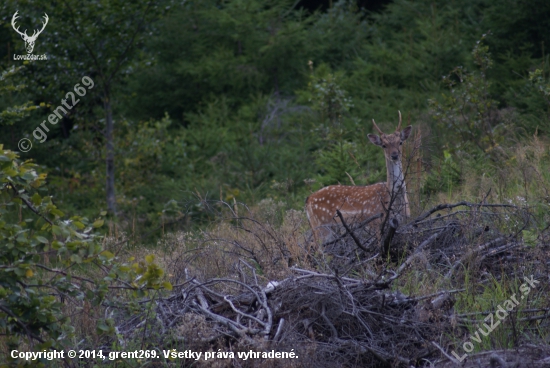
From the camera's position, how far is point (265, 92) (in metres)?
17.7

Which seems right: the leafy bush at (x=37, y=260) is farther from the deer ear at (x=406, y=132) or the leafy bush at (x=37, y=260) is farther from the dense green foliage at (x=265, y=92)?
the dense green foliage at (x=265, y=92)

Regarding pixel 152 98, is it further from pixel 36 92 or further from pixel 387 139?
pixel 387 139

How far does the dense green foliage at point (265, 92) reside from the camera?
11508 millimetres

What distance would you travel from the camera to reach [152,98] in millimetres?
17672

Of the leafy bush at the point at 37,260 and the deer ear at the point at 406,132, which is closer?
the leafy bush at the point at 37,260

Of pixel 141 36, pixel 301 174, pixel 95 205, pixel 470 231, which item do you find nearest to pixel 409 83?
pixel 301 174

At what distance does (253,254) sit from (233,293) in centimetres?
39

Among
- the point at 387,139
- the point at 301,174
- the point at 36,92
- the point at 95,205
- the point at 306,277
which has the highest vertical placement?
the point at 306,277

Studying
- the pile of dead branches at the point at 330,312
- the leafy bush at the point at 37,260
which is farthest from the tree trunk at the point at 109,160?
the leafy bush at the point at 37,260

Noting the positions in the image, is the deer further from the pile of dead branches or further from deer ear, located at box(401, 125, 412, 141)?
the pile of dead branches
